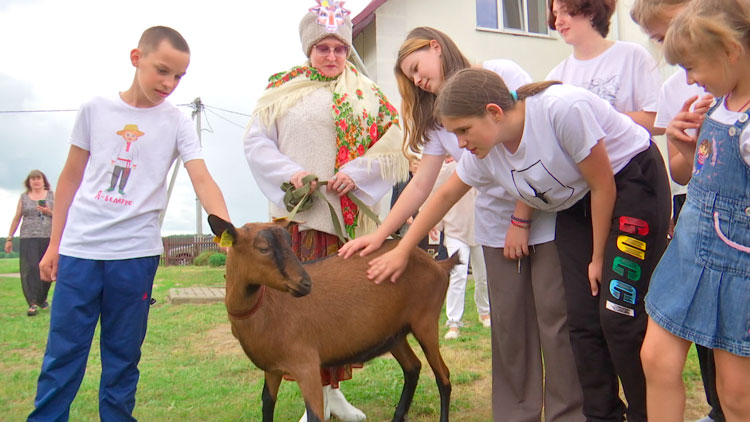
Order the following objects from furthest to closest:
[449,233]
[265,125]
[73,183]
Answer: [449,233] → [265,125] → [73,183]

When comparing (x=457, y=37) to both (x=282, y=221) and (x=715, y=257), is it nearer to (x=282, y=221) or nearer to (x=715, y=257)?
(x=282, y=221)

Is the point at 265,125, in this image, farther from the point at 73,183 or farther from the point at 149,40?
the point at 73,183

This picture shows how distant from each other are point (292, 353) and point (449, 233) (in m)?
4.27

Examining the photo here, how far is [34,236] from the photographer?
9.36 metres

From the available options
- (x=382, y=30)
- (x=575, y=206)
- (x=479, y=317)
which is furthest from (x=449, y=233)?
(x=382, y=30)

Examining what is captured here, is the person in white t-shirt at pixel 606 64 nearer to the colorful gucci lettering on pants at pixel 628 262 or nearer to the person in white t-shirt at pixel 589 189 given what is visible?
the person in white t-shirt at pixel 589 189

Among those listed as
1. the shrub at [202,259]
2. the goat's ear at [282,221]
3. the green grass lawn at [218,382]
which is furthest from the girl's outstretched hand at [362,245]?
the shrub at [202,259]

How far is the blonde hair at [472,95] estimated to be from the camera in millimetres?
2461

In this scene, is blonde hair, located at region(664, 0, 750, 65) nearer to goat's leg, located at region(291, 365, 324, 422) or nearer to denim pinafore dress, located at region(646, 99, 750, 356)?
denim pinafore dress, located at region(646, 99, 750, 356)

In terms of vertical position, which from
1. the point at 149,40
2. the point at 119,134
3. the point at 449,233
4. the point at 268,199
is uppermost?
the point at 149,40

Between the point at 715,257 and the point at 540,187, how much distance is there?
779 millimetres

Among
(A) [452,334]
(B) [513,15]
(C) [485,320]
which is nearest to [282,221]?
(A) [452,334]

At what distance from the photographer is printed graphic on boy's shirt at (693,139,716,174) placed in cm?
210

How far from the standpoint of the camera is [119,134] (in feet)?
10.1
